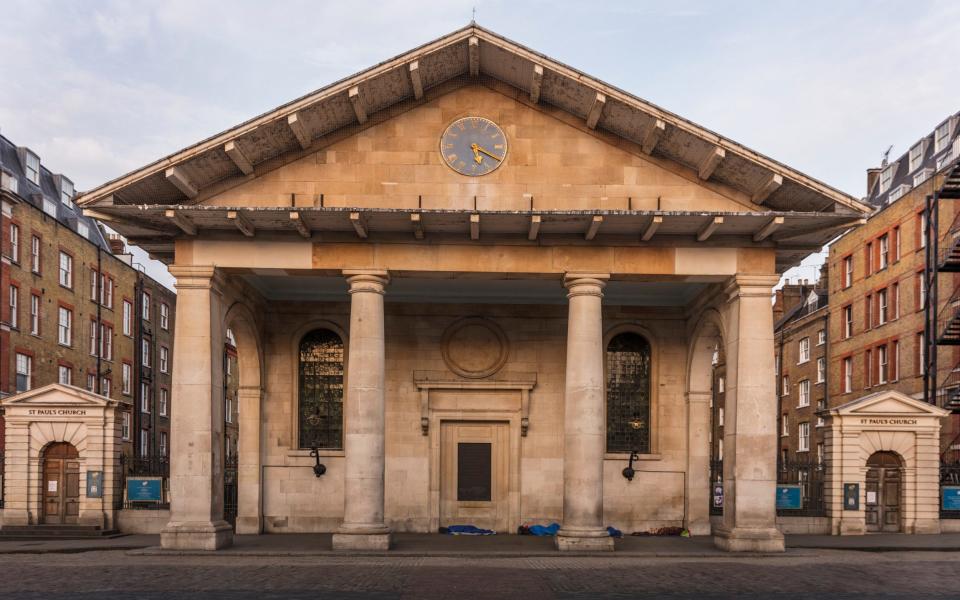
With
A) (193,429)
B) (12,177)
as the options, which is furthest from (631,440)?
(12,177)

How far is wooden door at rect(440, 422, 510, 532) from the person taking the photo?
29062mm

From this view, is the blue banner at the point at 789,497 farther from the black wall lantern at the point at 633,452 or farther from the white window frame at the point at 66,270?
the white window frame at the point at 66,270

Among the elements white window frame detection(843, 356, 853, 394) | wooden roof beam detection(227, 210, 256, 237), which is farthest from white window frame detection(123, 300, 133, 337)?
wooden roof beam detection(227, 210, 256, 237)

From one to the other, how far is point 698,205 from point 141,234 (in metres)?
12.8

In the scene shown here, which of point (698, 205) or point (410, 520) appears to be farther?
point (410, 520)

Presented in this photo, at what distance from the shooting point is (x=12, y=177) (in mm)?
50219

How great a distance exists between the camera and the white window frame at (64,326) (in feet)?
174

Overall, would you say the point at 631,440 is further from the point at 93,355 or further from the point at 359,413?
the point at 93,355

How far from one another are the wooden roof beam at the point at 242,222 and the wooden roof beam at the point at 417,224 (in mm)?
3590

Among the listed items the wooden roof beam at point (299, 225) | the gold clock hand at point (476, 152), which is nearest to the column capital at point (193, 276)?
the wooden roof beam at point (299, 225)

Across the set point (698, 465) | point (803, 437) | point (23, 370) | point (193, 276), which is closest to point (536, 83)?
point (193, 276)

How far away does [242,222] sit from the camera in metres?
22.8

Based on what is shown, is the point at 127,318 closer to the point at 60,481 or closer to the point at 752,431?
the point at 60,481

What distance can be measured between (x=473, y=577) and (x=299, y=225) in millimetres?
8619
